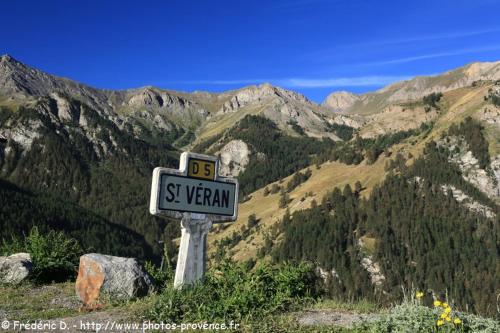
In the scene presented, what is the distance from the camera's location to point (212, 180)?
14.1 metres

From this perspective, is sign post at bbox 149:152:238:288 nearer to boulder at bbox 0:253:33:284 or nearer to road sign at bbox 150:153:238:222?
road sign at bbox 150:153:238:222

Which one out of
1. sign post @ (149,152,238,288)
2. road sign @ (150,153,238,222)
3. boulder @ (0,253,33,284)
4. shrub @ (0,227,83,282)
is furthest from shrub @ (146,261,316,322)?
shrub @ (0,227,83,282)

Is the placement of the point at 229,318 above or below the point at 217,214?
below

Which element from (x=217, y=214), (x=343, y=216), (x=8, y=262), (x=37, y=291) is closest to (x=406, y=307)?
(x=217, y=214)

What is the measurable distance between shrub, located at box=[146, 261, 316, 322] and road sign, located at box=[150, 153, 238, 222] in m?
1.79

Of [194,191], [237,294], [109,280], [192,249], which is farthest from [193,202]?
[109,280]

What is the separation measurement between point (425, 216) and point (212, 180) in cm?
17572

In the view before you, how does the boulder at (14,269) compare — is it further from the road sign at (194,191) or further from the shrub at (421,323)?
the shrub at (421,323)

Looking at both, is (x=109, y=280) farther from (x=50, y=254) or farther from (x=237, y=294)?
(x=50, y=254)

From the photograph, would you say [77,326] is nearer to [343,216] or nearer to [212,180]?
[212,180]

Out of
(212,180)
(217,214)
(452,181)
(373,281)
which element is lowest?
(373,281)

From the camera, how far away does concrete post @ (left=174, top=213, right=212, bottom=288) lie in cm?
1310

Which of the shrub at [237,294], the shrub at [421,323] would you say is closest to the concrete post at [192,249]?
the shrub at [237,294]

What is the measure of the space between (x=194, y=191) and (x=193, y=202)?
325 mm
